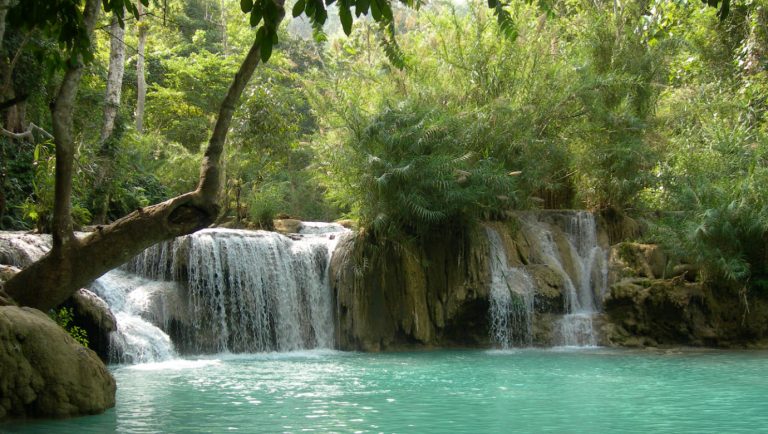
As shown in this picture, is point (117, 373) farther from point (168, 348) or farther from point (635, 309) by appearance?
point (635, 309)

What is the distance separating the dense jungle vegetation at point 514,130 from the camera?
503 inches

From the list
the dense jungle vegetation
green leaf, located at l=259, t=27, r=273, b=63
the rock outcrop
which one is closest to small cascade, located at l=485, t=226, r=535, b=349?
the dense jungle vegetation

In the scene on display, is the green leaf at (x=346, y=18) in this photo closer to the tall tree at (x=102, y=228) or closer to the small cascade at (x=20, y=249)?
the tall tree at (x=102, y=228)

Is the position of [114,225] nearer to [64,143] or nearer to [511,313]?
[64,143]

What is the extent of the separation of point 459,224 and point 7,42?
8.12 meters

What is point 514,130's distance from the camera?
14.4 metres

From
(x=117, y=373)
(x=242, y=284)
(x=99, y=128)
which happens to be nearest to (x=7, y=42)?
(x=99, y=128)

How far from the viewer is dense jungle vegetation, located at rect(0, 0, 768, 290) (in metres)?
12.8

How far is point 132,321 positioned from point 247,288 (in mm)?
2439

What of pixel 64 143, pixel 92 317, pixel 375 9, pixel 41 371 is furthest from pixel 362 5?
pixel 92 317

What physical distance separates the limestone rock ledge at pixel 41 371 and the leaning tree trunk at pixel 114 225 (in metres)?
0.33

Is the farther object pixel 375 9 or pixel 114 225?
pixel 114 225

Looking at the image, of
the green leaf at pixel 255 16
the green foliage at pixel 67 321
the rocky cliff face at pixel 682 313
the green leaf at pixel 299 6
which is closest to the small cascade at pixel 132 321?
the green foliage at pixel 67 321

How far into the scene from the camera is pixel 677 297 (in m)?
13.0
